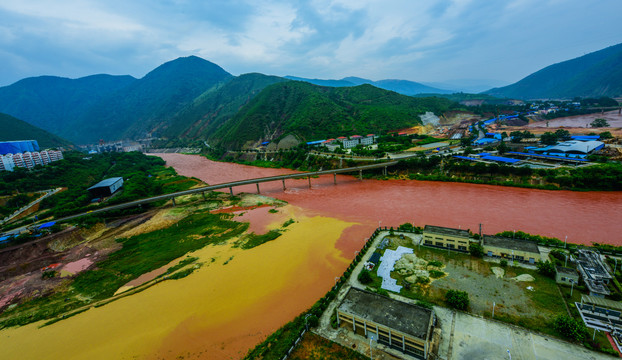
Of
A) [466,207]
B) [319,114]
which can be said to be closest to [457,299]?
[466,207]

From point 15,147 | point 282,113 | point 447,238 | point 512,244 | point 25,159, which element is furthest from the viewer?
point 282,113

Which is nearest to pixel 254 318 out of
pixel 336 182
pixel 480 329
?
pixel 480 329

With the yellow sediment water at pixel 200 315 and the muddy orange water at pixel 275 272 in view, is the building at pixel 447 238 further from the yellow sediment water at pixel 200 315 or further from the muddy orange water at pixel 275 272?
the yellow sediment water at pixel 200 315

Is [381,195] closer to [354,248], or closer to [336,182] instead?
[336,182]

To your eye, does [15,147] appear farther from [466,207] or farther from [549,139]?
[549,139]

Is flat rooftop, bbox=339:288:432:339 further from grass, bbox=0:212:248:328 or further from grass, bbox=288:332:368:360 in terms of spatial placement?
grass, bbox=0:212:248:328

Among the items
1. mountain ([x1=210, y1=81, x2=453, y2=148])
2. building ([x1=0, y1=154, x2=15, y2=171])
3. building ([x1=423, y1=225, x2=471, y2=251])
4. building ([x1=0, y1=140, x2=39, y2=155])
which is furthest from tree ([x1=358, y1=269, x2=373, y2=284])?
building ([x1=0, y1=140, x2=39, y2=155])

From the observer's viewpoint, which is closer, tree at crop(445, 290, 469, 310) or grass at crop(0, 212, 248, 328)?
tree at crop(445, 290, 469, 310)
